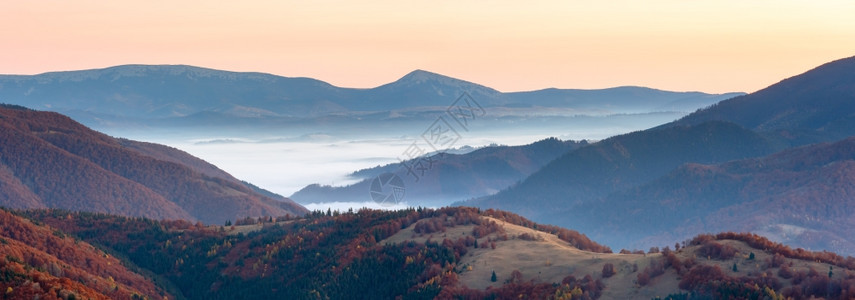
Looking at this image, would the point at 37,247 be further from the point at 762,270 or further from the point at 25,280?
the point at 762,270

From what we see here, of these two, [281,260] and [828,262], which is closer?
[828,262]

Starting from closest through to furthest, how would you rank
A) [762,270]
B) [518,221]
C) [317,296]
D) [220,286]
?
1. [762,270]
2. [317,296]
3. [220,286]
4. [518,221]

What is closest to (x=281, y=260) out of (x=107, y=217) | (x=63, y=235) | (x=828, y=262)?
(x=63, y=235)

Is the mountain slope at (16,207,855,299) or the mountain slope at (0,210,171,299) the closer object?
Result: the mountain slope at (0,210,171,299)

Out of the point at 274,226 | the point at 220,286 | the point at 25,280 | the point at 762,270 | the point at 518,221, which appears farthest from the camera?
the point at 274,226

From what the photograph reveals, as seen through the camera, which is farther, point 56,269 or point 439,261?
point 439,261

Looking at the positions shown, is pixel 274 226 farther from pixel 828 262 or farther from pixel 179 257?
pixel 828 262

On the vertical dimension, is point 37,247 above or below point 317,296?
above

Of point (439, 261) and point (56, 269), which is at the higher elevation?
point (56, 269)

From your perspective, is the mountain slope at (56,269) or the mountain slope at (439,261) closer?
the mountain slope at (56,269)

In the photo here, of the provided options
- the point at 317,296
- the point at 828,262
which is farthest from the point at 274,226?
the point at 828,262
